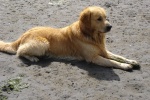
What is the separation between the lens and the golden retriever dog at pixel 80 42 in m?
6.45

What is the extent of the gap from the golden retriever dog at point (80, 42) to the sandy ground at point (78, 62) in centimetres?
16

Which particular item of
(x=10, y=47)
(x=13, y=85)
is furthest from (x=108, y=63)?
(x=10, y=47)

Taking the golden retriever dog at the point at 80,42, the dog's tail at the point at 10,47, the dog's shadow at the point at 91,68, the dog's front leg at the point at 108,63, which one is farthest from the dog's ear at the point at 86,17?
the dog's tail at the point at 10,47

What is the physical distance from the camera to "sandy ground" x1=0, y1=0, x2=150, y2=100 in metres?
5.80

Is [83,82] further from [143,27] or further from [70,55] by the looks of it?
[143,27]

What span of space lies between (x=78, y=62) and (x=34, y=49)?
916 mm

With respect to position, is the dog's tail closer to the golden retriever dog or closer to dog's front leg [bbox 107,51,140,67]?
the golden retriever dog

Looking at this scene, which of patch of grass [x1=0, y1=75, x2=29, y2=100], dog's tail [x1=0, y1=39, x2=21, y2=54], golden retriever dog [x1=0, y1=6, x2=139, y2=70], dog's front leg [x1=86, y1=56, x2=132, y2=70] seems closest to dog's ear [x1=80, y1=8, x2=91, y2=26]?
golden retriever dog [x1=0, y1=6, x2=139, y2=70]

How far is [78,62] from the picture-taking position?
6.77 meters

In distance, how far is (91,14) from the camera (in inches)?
253

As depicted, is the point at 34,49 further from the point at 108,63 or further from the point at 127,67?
the point at 127,67

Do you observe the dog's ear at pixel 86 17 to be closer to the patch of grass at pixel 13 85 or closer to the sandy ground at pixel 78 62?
the sandy ground at pixel 78 62

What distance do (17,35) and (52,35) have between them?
1.42m

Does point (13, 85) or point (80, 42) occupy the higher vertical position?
point (80, 42)
